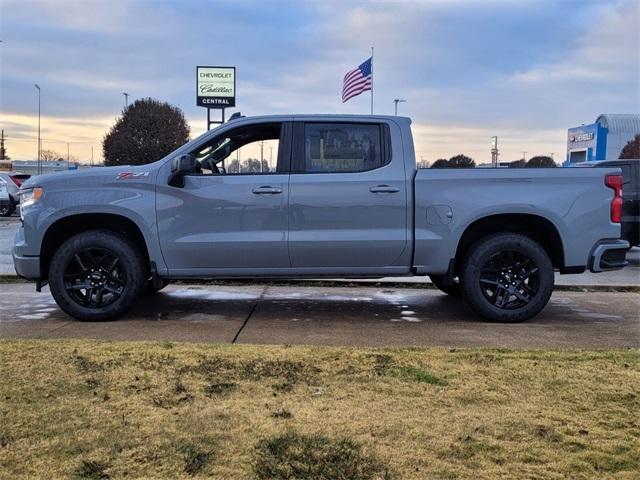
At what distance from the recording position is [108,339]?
17.2 feet

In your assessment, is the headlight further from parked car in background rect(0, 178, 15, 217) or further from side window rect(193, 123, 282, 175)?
parked car in background rect(0, 178, 15, 217)

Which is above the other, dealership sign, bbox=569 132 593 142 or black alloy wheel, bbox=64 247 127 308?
dealership sign, bbox=569 132 593 142

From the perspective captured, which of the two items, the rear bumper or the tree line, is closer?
the rear bumper

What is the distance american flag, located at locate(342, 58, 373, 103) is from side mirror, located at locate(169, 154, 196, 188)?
63.1 ft

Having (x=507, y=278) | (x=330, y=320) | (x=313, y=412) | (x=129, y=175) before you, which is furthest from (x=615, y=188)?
(x=129, y=175)

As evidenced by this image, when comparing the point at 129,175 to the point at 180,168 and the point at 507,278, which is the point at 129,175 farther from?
the point at 507,278

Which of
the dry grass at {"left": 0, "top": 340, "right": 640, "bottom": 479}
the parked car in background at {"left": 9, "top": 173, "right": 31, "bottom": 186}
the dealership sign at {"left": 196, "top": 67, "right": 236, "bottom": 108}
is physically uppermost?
the dealership sign at {"left": 196, "top": 67, "right": 236, "bottom": 108}

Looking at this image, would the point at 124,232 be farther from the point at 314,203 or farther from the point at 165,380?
the point at 165,380

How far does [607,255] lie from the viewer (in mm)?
6039

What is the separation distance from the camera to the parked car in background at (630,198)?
33.5ft

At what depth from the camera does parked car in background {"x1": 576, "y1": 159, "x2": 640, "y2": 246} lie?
10.2m

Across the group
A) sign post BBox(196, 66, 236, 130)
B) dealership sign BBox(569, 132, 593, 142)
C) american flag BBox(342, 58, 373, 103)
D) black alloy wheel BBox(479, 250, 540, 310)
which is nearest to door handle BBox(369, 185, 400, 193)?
black alloy wheel BBox(479, 250, 540, 310)

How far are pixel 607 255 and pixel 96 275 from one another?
509 cm

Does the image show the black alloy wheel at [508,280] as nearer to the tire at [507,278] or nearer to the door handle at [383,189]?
the tire at [507,278]
